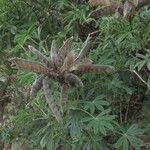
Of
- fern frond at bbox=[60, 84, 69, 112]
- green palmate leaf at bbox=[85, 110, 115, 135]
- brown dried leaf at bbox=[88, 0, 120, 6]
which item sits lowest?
green palmate leaf at bbox=[85, 110, 115, 135]

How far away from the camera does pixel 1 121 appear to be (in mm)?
2646

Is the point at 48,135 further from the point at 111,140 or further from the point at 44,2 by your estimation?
the point at 44,2

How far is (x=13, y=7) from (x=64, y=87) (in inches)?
36.7

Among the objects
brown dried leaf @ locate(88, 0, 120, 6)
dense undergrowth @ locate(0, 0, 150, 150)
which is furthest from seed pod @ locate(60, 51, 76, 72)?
brown dried leaf @ locate(88, 0, 120, 6)

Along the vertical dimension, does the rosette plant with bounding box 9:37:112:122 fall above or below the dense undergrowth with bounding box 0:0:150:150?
above

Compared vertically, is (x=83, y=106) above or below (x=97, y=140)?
above

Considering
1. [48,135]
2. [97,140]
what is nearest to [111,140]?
[97,140]

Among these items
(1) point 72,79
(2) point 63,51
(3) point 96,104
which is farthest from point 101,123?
(2) point 63,51

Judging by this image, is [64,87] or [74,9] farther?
[74,9]

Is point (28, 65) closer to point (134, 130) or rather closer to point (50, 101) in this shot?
point (50, 101)

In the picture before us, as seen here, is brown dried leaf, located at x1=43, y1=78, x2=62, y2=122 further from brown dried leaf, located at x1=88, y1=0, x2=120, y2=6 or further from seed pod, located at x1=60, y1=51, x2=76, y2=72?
brown dried leaf, located at x1=88, y1=0, x2=120, y2=6

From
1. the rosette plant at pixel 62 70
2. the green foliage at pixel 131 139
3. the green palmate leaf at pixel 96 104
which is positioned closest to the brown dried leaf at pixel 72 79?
the rosette plant at pixel 62 70

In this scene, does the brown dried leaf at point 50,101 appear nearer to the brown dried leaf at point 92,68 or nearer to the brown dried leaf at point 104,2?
the brown dried leaf at point 92,68

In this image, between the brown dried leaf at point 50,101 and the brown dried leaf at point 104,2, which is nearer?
the brown dried leaf at point 50,101
